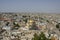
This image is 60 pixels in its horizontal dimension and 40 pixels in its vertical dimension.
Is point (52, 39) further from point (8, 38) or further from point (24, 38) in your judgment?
point (8, 38)

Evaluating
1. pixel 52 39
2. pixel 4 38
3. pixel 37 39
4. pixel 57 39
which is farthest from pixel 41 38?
pixel 4 38

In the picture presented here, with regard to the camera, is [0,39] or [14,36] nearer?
[0,39]

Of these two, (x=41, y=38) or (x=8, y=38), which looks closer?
(x=41, y=38)

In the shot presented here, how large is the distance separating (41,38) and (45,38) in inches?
10.6

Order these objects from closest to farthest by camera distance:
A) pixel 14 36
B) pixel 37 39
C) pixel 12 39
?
pixel 37 39 < pixel 12 39 < pixel 14 36

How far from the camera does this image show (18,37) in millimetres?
11719

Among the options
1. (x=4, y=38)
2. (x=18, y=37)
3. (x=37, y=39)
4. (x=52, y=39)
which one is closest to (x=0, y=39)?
(x=4, y=38)

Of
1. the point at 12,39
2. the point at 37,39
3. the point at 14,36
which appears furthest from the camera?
the point at 14,36

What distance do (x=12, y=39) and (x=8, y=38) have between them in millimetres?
387

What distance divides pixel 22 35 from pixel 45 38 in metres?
2.40

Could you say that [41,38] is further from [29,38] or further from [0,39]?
[0,39]

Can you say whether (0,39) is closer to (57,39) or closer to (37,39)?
(37,39)

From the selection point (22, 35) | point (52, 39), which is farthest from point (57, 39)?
point (22, 35)

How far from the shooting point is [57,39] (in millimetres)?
11664
